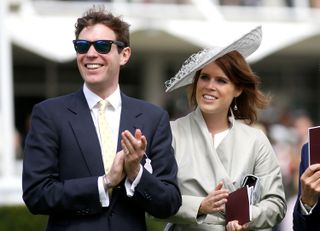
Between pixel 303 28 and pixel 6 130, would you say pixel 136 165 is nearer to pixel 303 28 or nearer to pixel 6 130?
pixel 6 130

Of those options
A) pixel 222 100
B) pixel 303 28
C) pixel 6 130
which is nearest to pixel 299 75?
pixel 303 28

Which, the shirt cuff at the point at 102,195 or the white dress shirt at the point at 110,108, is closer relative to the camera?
the shirt cuff at the point at 102,195

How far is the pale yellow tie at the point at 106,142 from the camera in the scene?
4402mm

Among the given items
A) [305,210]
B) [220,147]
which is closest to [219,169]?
[220,147]

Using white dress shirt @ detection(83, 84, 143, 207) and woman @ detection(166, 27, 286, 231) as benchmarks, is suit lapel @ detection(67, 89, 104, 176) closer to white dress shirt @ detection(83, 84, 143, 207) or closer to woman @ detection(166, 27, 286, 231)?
white dress shirt @ detection(83, 84, 143, 207)

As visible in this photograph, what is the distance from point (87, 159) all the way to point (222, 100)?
34.1 inches

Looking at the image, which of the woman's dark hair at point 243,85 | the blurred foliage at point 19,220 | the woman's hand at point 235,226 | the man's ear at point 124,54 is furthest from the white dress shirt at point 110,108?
the blurred foliage at point 19,220

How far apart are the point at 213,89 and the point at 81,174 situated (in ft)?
2.88

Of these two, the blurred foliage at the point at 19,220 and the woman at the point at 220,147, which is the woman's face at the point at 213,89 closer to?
the woman at the point at 220,147

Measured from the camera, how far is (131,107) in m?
4.57

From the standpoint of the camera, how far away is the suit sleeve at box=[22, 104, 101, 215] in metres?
4.27

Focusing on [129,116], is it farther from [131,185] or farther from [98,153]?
[131,185]

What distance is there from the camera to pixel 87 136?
14.5 feet

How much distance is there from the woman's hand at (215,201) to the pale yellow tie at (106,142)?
521mm
